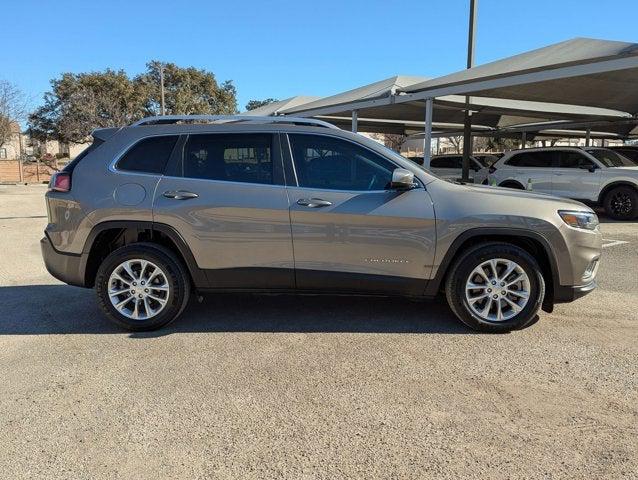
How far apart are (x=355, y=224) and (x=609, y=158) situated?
36.5 ft

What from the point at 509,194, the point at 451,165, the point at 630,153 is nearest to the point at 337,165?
the point at 509,194

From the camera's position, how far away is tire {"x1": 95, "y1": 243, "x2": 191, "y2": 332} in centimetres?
452

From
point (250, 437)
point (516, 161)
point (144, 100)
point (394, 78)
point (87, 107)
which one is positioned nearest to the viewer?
point (250, 437)

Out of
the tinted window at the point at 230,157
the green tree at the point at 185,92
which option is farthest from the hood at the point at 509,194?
the green tree at the point at 185,92

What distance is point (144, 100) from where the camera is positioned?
44.7 metres

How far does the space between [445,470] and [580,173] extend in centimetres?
1199

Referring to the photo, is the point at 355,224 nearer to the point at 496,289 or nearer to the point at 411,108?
the point at 496,289

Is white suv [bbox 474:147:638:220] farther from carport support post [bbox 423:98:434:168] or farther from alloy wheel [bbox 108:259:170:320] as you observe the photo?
alloy wheel [bbox 108:259:170:320]

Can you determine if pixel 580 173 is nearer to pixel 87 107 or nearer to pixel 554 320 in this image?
pixel 554 320

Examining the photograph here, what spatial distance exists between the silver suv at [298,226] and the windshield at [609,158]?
9.54 m

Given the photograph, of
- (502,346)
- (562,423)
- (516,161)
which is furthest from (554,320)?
(516,161)

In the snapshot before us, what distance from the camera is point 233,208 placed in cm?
440

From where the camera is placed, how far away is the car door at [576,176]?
41.2 feet

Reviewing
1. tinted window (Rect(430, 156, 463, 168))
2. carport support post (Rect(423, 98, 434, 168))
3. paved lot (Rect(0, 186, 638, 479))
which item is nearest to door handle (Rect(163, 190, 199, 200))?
paved lot (Rect(0, 186, 638, 479))
